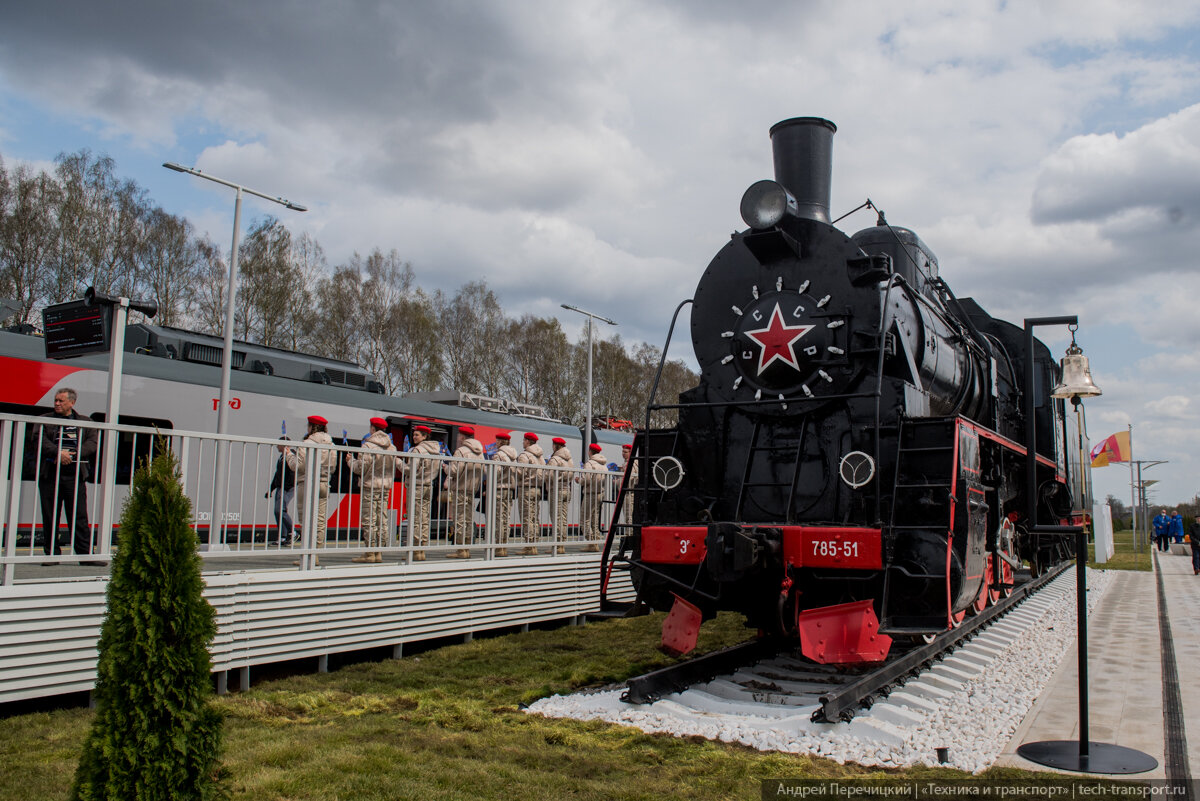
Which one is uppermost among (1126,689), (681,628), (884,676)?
(681,628)

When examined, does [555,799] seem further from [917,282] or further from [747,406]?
[917,282]

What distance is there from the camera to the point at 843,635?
5777 millimetres

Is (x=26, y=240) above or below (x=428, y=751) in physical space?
above

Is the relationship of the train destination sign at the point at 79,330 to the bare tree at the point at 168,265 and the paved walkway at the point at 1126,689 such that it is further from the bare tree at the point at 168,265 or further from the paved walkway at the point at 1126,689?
the bare tree at the point at 168,265

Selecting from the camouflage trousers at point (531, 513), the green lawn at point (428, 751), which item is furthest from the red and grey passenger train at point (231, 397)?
the green lawn at point (428, 751)

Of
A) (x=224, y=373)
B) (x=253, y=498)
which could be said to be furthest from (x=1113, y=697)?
(x=224, y=373)

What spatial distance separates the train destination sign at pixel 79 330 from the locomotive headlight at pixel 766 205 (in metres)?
5.59

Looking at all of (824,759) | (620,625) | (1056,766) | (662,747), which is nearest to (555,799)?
(662,747)

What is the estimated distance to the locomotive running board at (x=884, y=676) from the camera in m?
5.11

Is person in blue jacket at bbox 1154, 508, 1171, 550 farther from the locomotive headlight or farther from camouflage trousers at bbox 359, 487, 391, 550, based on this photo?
camouflage trousers at bbox 359, 487, 391, 550

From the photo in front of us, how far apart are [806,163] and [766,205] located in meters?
0.88

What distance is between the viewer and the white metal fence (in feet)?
18.2

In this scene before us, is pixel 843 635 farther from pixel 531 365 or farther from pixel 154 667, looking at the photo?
pixel 531 365

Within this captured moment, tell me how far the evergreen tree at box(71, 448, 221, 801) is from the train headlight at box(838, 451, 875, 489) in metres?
4.51
